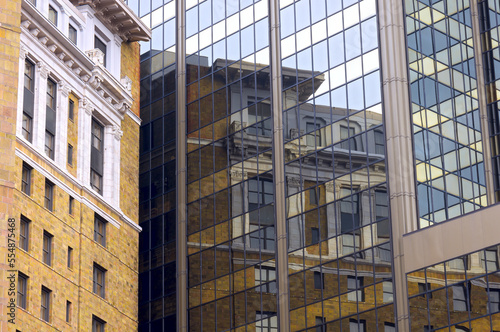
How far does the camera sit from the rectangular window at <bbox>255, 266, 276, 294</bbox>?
7394cm

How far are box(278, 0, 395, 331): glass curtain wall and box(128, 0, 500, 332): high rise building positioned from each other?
0.10 metres

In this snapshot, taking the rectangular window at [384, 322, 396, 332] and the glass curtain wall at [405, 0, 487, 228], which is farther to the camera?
the glass curtain wall at [405, 0, 487, 228]

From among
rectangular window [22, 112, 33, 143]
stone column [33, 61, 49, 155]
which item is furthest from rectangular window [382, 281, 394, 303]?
rectangular window [22, 112, 33, 143]

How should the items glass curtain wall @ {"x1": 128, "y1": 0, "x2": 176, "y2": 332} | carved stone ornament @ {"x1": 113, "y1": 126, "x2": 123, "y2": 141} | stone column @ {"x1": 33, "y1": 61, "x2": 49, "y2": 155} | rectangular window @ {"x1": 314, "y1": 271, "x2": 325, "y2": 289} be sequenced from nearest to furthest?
stone column @ {"x1": 33, "y1": 61, "x2": 49, "y2": 155}
rectangular window @ {"x1": 314, "y1": 271, "x2": 325, "y2": 289}
carved stone ornament @ {"x1": 113, "y1": 126, "x2": 123, "y2": 141}
glass curtain wall @ {"x1": 128, "y1": 0, "x2": 176, "y2": 332}

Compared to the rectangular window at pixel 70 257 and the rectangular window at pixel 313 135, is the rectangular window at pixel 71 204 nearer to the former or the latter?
the rectangular window at pixel 70 257

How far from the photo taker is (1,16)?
3984 centimetres

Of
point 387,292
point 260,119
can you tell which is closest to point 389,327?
point 387,292

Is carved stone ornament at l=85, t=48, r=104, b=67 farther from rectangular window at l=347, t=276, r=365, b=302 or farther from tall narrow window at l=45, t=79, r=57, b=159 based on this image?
rectangular window at l=347, t=276, r=365, b=302

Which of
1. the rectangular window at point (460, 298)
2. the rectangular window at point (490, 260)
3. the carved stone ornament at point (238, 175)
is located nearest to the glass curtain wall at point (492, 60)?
the rectangular window at point (490, 260)

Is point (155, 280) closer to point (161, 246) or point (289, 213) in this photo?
point (161, 246)

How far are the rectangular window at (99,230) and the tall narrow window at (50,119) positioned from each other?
17.9 feet

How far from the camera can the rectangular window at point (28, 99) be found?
69312 millimetres

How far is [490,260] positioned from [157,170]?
2814cm

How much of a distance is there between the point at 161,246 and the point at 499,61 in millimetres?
24633
